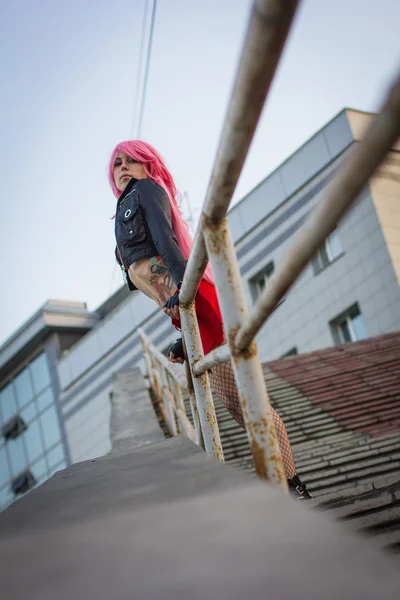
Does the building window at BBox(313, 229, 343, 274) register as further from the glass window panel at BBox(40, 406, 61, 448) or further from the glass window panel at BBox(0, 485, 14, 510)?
the glass window panel at BBox(0, 485, 14, 510)

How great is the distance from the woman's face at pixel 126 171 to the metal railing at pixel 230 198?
1009 millimetres

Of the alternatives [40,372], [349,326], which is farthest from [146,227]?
[40,372]

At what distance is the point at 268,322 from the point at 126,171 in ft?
48.3

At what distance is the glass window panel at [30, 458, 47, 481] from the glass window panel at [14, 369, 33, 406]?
8.83 feet

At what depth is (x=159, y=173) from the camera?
2.92 metres

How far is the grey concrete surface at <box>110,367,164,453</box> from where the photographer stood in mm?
4750

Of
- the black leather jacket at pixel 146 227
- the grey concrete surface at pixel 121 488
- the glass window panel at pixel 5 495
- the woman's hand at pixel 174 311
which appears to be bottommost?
the grey concrete surface at pixel 121 488

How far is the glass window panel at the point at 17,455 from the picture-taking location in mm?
27627

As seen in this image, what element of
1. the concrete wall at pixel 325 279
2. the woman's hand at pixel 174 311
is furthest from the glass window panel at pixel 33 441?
the woman's hand at pixel 174 311

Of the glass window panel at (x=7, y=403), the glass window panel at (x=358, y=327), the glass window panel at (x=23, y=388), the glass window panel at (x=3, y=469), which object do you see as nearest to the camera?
the glass window panel at (x=358, y=327)

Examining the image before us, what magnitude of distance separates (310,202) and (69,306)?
50.3ft

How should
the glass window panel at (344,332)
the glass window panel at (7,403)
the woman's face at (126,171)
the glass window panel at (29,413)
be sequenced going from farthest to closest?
the glass window panel at (7,403) → the glass window panel at (29,413) → the glass window panel at (344,332) → the woman's face at (126,171)

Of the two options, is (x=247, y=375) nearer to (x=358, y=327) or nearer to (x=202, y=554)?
(x=202, y=554)

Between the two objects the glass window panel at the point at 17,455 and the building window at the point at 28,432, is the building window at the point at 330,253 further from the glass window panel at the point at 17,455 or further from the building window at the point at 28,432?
the glass window panel at the point at 17,455
